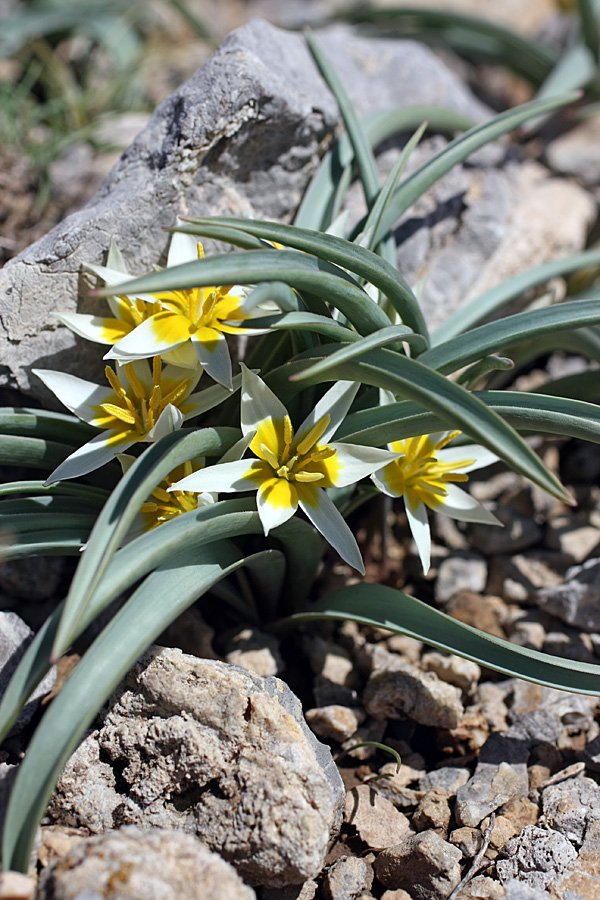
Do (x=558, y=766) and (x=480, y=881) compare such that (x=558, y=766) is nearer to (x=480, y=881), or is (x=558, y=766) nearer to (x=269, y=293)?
(x=480, y=881)

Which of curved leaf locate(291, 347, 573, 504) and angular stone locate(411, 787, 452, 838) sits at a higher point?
curved leaf locate(291, 347, 573, 504)

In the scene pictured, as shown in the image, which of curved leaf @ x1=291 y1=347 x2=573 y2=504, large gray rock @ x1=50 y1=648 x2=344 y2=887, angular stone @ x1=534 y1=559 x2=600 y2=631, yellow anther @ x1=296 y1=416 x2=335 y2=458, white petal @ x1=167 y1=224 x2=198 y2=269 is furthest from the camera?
angular stone @ x1=534 y1=559 x2=600 y2=631

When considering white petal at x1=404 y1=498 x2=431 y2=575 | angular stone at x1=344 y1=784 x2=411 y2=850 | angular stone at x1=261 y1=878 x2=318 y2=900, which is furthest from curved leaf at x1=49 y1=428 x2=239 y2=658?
angular stone at x1=344 y1=784 x2=411 y2=850

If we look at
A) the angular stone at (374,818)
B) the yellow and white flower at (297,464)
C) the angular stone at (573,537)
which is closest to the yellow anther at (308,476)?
the yellow and white flower at (297,464)

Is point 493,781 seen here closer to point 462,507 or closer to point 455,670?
point 455,670

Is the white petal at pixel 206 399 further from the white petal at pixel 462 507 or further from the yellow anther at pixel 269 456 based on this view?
the white petal at pixel 462 507

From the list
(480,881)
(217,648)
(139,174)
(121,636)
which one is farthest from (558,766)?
(139,174)

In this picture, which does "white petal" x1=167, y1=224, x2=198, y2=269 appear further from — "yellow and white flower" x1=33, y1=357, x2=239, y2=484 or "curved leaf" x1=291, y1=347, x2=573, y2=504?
"curved leaf" x1=291, y1=347, x2=573, y2=504
